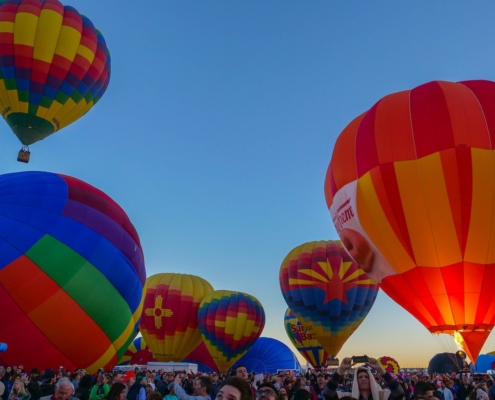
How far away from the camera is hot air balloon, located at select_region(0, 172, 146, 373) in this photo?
8.03m

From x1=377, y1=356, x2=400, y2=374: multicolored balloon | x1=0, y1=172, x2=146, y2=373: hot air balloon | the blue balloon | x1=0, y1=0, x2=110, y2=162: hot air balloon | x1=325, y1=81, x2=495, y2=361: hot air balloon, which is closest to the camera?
x1=0, y1=172, x2=146, y2=373: hot air balloon

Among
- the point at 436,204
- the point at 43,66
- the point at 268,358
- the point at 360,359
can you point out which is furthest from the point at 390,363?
the point at 360,359

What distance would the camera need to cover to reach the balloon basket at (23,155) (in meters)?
14.9

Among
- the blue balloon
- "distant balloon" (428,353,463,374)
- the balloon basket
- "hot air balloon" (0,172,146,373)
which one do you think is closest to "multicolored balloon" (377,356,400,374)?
the blue balloon

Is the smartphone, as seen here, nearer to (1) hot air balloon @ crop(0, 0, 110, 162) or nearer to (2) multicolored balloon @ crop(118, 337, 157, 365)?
(1) hot air balloon @ crop(0, 0, 110, 162)

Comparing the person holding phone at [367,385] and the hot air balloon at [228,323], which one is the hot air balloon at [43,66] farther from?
the person holding phone at [367,385]

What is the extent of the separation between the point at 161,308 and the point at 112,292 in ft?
41.7

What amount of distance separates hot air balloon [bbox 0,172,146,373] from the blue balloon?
835 inches

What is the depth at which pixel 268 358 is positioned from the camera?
1188 inches

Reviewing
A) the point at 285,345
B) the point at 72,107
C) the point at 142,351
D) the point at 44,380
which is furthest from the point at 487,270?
the point at 285,345

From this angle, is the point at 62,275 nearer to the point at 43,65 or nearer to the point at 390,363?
the point at 43,65

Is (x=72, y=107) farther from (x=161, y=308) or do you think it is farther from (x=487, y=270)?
(x=487, y=270)

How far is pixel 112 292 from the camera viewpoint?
29.5 feet

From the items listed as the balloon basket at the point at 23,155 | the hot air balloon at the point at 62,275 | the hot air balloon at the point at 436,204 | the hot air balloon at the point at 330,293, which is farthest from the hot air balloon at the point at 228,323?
the hot air balloon at the point at 436,204
